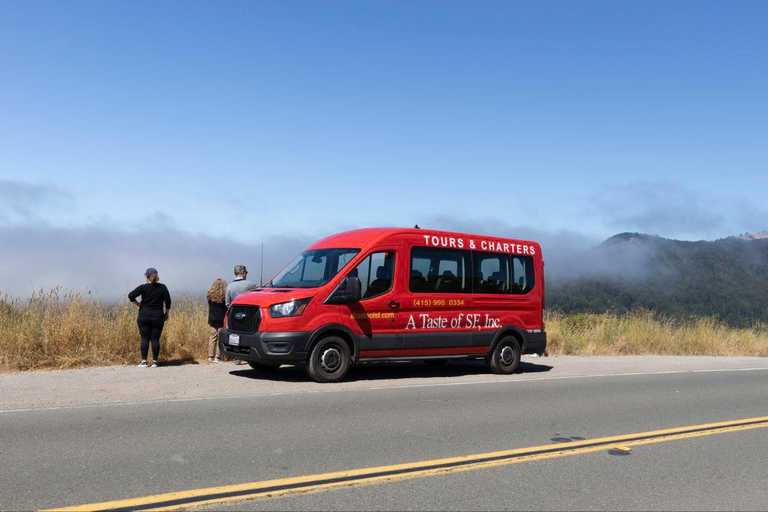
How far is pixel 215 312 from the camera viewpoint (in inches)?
555

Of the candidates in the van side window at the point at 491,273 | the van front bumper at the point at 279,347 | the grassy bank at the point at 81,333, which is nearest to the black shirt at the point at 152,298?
the grassy bank at the point at 81,333

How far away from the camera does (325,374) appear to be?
11812 millimetres

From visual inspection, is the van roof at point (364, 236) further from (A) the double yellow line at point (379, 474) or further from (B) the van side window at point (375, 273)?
(A) the double yellow line at point (379, 474)

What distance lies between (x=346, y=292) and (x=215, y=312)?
3.43m

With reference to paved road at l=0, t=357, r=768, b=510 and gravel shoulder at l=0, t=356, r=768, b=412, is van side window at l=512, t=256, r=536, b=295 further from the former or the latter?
paved road at l=0, t=357, r=768, b=510

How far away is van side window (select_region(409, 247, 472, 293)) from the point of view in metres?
12.8

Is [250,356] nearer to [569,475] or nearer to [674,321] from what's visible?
[569,475]

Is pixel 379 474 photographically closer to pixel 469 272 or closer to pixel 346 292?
pixel 346 292

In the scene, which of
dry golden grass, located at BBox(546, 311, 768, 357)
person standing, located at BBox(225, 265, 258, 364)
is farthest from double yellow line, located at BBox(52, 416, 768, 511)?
dry golden grass, located at BBox(546, 311, 768, 357)

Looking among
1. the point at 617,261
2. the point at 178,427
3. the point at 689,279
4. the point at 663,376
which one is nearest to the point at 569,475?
the point at 178,427

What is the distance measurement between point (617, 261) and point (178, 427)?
17031 centimetres

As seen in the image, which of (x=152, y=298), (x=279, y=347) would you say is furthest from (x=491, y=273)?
(x=152, y=298)

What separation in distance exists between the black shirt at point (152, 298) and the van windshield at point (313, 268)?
2014mm

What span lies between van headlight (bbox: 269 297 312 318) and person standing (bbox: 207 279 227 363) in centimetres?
269
